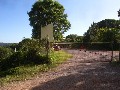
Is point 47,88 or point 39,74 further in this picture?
point 39,74

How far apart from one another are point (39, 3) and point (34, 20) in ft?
12.7

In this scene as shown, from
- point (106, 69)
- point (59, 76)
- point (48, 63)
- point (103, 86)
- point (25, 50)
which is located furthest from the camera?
point (25, 50)

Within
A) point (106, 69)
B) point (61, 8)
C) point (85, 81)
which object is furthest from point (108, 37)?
point (85, 81)

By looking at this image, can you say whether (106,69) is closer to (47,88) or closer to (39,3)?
(47,88)

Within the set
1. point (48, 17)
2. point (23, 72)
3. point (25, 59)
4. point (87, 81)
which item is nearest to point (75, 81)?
point (87, 81)

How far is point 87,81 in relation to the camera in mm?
12914

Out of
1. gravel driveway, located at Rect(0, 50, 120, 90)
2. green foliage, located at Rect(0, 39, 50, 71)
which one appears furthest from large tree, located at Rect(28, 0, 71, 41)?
gravel driveway, located at Rect(0, 50, 120, 90)

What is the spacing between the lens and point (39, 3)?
55.9 metres

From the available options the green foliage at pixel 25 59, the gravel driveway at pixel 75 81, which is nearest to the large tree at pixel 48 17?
the green foliage at pixel 25 59

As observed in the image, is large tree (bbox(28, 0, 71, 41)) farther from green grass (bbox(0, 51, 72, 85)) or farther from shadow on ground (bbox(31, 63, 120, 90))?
shadow on ground (bbox(31, 63, 120, 90))

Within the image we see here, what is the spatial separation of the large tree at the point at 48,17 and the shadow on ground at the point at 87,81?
38454 mm

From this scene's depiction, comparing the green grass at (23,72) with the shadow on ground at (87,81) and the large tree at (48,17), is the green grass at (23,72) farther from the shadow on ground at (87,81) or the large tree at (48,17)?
the large tree at (48,17)

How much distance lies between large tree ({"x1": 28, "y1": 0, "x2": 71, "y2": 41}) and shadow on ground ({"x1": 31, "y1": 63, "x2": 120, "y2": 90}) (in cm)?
3845

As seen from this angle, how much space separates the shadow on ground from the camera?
11895 millimetres
